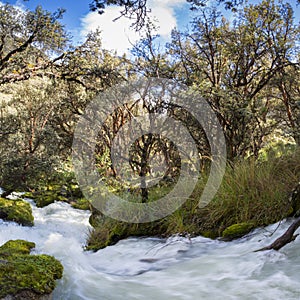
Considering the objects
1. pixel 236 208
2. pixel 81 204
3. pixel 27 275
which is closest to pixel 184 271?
pixel 236 208

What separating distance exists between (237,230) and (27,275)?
346 centimetres

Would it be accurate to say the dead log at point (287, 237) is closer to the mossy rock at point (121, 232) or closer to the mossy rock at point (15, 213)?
the mossy rock at point (121, 232)

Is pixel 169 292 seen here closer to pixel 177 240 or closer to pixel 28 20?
pixel 177 240

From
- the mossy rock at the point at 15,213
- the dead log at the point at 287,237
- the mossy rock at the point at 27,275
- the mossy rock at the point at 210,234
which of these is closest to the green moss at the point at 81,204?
the mossy rock at the point at 15,213

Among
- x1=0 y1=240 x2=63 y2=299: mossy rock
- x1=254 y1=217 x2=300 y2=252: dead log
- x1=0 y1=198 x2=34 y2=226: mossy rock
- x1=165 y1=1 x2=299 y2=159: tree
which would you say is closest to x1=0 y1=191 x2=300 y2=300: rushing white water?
x1=254 y1=217 x2=300 y2=252: dead log

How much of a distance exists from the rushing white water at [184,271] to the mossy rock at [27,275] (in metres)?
0.22

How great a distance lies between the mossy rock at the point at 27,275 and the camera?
3.01 meters

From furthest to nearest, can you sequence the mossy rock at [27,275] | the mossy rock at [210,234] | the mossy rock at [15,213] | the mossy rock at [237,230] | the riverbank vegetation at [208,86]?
the mossy rock at [15,213], the riverbank vegetation at [208,86], the mossy rock at [210,234], the mossy rock at [237,230], the mossy rock at [27,275]

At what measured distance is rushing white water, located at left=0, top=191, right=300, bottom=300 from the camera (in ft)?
11.9

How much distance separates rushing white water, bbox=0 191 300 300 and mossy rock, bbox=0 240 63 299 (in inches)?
8.7

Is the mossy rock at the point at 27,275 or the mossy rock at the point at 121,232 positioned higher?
A: the mossy rock at the point at 27,275

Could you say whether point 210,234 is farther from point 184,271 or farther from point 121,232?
point 121,232

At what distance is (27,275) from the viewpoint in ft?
10.7

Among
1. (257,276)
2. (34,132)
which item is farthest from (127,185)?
(34,132)
